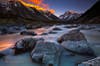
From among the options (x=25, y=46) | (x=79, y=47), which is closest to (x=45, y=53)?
(x=79, y=47)

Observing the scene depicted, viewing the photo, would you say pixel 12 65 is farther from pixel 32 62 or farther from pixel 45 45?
pixel 45 45

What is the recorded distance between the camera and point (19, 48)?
10.5m

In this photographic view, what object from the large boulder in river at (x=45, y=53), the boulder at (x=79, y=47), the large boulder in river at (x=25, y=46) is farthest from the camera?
the large boulder in river at (x=25, y=46)

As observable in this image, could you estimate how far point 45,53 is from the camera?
8289mm

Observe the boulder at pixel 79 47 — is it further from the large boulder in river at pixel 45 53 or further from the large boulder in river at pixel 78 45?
the large boulder in river at pixel 45 53

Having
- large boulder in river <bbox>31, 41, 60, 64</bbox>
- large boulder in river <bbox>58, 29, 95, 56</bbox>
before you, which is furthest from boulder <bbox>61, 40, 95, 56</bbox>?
large boulder in river <bbox>31, 41, 60, 64</bbox>

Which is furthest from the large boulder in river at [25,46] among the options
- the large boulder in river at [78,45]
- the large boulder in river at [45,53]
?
the large boulder in river at [78,45]

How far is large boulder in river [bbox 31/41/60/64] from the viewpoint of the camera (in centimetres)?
778

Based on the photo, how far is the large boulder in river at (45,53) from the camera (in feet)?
25.5

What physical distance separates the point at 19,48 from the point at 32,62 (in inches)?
98.0

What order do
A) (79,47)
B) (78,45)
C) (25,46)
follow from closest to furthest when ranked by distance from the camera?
(79,47)
(78,45)
(25,46)

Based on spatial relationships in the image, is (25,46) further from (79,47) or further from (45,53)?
(79,47)

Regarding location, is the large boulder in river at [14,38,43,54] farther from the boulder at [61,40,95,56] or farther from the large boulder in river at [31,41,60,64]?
the boulder at [61,40,95,56]

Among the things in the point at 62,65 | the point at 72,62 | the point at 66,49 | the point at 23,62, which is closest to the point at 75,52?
the point at 66,49
